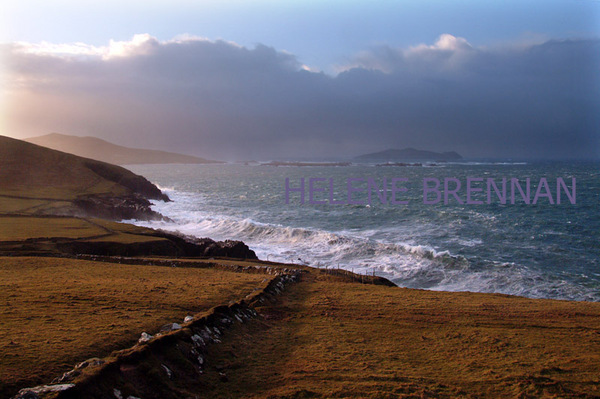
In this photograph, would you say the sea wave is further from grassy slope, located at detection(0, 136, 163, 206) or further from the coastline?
grassy slope, located at detection(0, 136, 163, 206)

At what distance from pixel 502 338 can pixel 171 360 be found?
34.9ft

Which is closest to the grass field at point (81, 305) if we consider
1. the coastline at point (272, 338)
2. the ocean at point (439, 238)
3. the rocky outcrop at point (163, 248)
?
the coastline at point (272, 338)

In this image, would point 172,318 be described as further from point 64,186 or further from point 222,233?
point 64,186

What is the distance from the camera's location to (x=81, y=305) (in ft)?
42.4

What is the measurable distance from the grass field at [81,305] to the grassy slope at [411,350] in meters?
2.69

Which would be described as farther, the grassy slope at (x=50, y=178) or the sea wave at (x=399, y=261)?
the grassy slope at (x=50, y=178)

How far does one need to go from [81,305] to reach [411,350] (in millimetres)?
10997

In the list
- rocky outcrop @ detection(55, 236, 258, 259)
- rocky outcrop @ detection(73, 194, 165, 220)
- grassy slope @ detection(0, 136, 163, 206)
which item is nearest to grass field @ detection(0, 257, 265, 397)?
rocky outcrop @ detection(55, 236, 258, 259)

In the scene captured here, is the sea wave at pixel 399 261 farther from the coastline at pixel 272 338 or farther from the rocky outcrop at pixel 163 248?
the coastline at pixel 272 338

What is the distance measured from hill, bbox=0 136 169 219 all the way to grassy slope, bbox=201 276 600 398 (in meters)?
45.9

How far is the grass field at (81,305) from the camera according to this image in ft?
28.0

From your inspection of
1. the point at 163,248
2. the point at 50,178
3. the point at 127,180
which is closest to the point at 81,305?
the point at 163,248

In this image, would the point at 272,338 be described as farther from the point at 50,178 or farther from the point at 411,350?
the point at 50,178

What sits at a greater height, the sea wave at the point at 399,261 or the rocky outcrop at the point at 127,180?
the rocky outcrop at the point at 127,180
